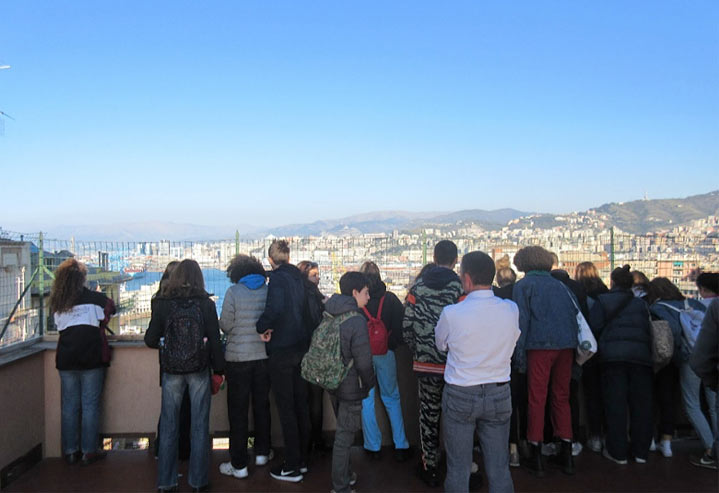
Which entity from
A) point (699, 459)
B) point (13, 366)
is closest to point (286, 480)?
point (13, 366)

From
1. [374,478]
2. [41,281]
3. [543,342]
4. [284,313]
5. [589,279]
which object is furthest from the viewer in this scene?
[41,281]

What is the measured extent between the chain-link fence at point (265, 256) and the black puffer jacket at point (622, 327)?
96 cm

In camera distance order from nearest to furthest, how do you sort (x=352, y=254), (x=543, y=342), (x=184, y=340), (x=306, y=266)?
1. (x=184, y=340)
2. (x=543, y=342)
3. (x=306, y=266)
4. (x=352, y=254)

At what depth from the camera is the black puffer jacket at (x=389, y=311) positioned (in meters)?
4.58

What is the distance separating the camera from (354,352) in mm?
3670

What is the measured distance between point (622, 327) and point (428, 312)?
73.8 inches

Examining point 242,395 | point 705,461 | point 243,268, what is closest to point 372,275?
point 243,268

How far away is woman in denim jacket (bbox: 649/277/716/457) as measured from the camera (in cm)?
464

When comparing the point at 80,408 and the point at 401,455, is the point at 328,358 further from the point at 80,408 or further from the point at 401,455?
the point at 80,408

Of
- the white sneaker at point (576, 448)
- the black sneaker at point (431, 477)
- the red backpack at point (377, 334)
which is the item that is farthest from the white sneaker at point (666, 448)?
the red backpack at point (377, 334)

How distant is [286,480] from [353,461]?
2.29 ft

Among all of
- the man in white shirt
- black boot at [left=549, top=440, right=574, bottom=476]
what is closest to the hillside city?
black boot at [left=549, top=440, right=574, bottom=476]

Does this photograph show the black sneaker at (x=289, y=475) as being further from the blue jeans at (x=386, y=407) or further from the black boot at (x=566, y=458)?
the black boot at (x=566, y=458)

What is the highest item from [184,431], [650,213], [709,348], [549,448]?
[650,213]
